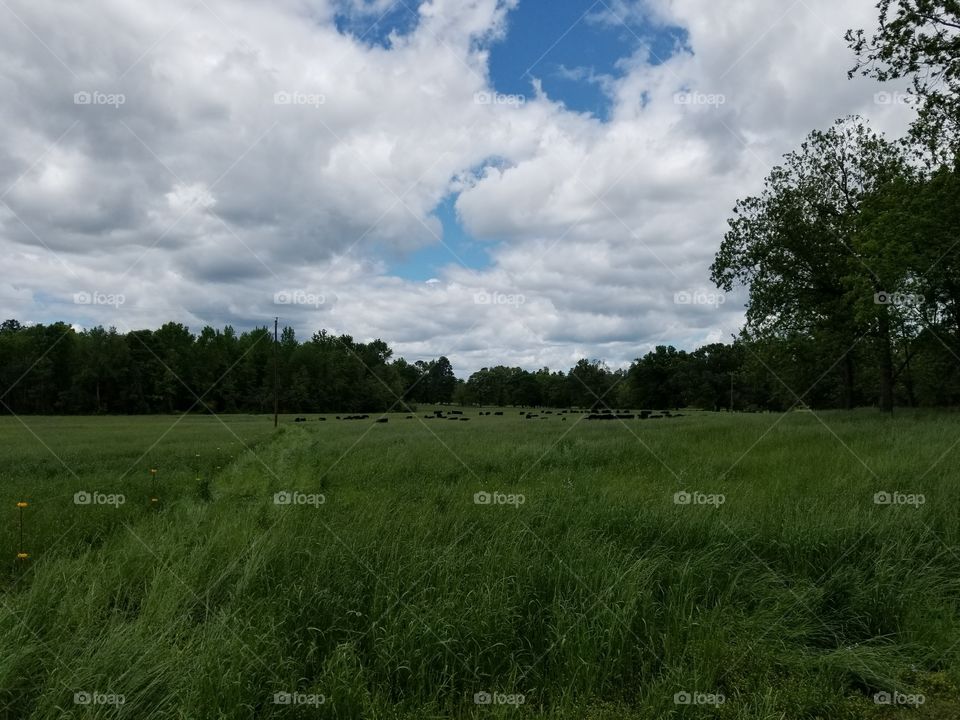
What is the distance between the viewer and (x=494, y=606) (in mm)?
5199

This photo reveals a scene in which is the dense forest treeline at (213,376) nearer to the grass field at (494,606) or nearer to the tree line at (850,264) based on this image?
the tree line at (850,264)

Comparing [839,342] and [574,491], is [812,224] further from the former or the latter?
[574,491]

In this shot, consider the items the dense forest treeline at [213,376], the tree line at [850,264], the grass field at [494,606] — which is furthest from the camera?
the dense forest treeline at [213,376]

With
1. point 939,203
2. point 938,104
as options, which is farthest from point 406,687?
point 939,203

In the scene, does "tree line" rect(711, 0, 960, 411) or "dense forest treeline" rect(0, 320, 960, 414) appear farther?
"dense forest treeline" rect(0, 320, 960, 414)

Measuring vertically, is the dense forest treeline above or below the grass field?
above

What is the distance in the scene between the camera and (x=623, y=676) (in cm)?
464

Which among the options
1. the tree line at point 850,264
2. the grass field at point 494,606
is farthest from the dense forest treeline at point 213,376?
the grass field at point 494,606

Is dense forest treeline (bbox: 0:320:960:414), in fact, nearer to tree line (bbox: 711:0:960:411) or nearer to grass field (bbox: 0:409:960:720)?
tree line (bbox: 711:0:960:411)

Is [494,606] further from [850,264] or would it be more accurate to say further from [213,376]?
[213,376]

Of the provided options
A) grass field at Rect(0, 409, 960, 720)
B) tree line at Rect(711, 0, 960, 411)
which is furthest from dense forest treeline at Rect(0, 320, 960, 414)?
grass field at Rect(0, 409, 960, 720)

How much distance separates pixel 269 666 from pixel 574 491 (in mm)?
6950

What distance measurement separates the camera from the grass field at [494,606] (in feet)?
13.5

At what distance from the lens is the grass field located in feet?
13.5
